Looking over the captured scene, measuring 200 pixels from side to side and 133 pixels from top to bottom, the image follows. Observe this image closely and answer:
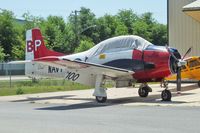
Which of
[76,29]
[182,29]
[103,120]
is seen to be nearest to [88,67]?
[103,120]

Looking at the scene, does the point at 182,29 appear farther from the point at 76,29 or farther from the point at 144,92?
the point at 76,29

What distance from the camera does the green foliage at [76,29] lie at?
68.8m

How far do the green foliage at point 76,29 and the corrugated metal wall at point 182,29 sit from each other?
27106 mm

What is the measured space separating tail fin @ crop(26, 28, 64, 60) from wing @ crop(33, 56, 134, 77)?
3.36m

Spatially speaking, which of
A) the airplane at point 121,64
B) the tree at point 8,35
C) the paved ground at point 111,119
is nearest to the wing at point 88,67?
the airplane at point 121,64

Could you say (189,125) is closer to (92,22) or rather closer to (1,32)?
(1,32)

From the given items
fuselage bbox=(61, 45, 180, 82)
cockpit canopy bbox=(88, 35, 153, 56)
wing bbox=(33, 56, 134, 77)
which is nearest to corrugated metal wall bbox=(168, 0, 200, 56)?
cockpit canopy bbox=(88, 35, 153, 56)

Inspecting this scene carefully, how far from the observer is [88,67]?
1991cm

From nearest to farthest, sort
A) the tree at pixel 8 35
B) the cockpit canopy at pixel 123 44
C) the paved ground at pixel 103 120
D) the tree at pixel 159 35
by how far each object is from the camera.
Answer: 1. the paved ground at pixel 103 120
2. the cockpit canopy at pixel 123 44
3. the tree at pixel 8 35
4. the tree at pixel 159 35

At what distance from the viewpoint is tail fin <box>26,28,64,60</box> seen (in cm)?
2347

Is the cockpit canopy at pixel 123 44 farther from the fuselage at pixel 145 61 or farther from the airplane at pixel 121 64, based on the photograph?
the fuselage at pixel 145 61

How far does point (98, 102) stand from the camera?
2002 centimetres

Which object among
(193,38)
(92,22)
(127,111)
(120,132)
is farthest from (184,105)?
(92,22)

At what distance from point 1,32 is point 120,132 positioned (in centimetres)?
6061
